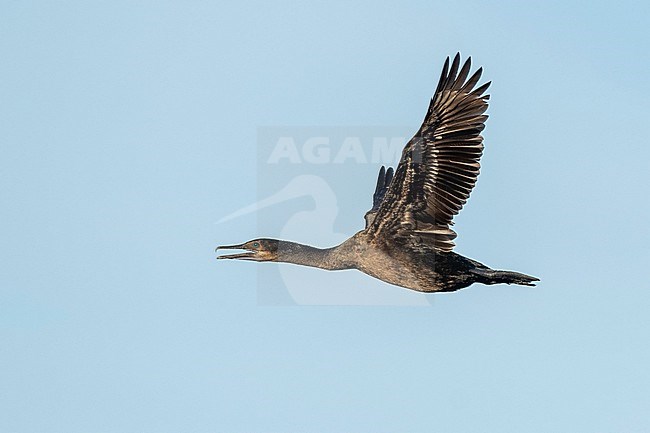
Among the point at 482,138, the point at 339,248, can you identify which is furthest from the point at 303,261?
the point at 482,138

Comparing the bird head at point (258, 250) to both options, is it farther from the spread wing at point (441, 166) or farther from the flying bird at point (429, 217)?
the spread wing at point (441, 166)

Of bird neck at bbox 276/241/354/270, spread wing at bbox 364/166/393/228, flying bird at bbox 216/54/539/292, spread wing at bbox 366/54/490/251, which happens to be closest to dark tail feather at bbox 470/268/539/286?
flying bird at bbox 216/54/539/292

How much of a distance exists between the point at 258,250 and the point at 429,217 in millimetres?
3114

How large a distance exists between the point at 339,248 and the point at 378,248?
0.72 m

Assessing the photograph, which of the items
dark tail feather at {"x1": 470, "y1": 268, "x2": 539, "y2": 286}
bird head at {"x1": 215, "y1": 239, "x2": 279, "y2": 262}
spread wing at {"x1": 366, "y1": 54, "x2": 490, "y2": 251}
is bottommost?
dark tail feather at {"x1": 470, "y1": 268, "x2": 539, "y2": 286}

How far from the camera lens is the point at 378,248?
78.8ft

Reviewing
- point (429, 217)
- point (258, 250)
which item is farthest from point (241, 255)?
point (429, 217)

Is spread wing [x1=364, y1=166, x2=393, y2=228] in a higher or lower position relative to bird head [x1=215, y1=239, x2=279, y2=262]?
higher

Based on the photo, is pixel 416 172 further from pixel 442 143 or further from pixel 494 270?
pixel 494 270

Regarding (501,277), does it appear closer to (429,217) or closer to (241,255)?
(429,217)

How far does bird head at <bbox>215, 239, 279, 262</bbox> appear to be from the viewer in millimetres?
24859

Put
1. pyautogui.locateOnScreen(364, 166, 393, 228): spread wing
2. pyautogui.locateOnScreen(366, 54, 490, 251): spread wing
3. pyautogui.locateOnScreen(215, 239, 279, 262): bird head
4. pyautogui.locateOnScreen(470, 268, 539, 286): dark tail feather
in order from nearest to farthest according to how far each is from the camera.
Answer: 1. pyautogui.locateOnScreen(366, 54, 490, 251): spread wing
2. pyautogui.locateOnScreen(470, 268, 539, 286): dark tail feather
3. pyautogui.locateOnScreen(215, 239, 279, 262): bird head
4. pyautogui.locateOnScreen(364, 166, 393, 228): spread wing

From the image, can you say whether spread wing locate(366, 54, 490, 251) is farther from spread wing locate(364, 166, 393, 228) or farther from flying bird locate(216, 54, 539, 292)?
spread wing locate(364, 166, 393, 228)

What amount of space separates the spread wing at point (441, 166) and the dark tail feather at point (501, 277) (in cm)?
73
